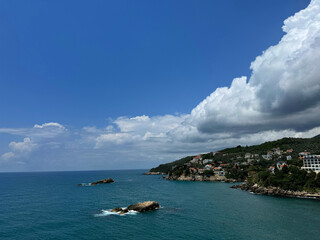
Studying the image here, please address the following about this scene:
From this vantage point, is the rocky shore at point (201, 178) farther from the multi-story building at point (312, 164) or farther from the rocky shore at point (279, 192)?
the rocky shore at point (279, 192)

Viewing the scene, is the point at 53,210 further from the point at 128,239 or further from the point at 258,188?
the point at 258,188

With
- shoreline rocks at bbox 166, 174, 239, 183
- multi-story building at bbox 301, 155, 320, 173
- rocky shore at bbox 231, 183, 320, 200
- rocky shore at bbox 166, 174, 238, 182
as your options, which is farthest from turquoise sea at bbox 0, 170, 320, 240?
rocky shore at bbox 166, 174, 238, 182

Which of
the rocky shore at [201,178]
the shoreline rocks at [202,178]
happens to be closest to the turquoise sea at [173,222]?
the shoreline rocks at [202,178]

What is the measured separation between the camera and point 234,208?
64.6 meters

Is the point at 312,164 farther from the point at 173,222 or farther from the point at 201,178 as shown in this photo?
the point at 173,222

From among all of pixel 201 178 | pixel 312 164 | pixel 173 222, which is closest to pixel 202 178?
pixel 201 178

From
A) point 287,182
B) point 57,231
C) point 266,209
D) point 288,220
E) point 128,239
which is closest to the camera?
point 128,239

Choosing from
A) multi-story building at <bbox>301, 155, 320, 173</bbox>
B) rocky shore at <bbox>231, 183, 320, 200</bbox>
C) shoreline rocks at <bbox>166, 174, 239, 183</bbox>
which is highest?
multi-story building at <bbox>301, 155, 320, 173</bbox>

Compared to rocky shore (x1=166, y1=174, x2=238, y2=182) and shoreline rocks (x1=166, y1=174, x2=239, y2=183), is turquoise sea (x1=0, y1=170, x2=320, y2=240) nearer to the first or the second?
shoreline rocks (x1=166, y1=174, x2=239, y2=183)

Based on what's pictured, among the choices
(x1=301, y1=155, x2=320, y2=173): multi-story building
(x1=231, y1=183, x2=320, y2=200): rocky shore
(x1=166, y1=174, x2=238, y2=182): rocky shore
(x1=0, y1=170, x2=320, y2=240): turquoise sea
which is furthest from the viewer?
(x1=166, y1=174, x2=238, y2=182): rocky shore

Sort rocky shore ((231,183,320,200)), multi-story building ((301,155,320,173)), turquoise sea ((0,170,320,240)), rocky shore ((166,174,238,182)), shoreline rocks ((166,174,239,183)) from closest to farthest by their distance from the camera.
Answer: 1. turquoise sea ((0,170,320,240))
2. rocky shore ((231,183,320,200))
3. multi-story building ((301,155,320,173))
4. shoreline rocks ((166,174,239,183))
5. rocky shore ((166,174,238,182))

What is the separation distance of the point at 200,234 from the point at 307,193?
59958 mm

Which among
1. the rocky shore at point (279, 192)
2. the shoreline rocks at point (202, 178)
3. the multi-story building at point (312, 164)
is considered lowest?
the shoreline rocks at point (202, 178)

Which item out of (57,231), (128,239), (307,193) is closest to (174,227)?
(128,239)
